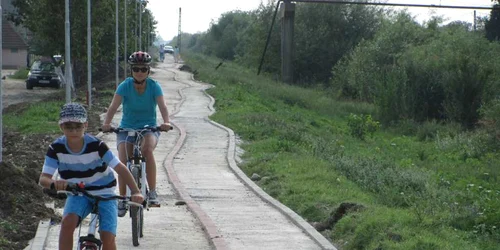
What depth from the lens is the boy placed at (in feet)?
22.5

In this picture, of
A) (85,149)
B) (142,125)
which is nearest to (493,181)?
(142,125)

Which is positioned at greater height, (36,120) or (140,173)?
(140,173)

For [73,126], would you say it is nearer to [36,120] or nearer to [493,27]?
[36,120]

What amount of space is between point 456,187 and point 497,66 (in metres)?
21.1

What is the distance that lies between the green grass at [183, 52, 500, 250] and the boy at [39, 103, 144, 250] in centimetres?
366

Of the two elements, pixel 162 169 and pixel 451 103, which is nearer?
pixel 162 169

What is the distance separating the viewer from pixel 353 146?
27391mm

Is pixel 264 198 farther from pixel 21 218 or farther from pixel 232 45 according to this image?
pixel 232 45

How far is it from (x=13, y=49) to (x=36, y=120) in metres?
59.9

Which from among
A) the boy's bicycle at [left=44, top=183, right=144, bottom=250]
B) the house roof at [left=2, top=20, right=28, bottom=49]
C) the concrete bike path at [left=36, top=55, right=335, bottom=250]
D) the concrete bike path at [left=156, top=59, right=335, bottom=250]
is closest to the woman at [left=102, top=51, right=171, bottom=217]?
the concrete bike path at [left=36, top=55, right=335, bottom=250]

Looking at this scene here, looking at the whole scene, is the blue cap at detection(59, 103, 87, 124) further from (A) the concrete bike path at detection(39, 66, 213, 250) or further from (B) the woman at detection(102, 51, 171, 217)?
(B) the woman at detection(102, 51, 171, 217)

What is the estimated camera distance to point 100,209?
6973 mm

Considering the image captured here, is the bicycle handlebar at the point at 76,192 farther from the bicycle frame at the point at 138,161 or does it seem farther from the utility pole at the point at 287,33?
the utility pole at the point at 287,33

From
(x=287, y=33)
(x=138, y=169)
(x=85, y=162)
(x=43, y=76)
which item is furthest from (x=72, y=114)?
(x=43, y=76)
